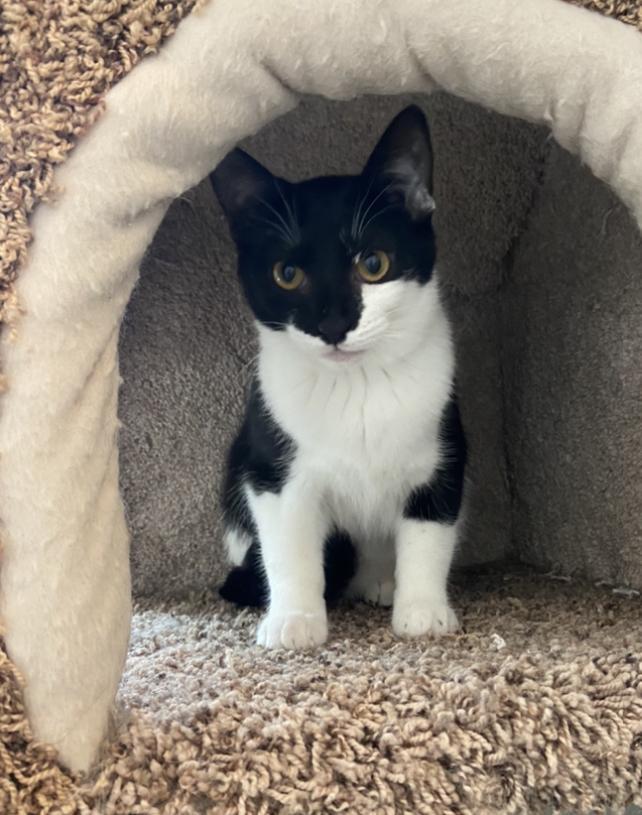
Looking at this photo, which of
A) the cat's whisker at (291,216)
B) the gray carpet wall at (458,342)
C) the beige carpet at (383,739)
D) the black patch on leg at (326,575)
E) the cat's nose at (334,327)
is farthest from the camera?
the gray carpet wall at (458,342)

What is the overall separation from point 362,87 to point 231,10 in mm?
188

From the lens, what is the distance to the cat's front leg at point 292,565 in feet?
3.89

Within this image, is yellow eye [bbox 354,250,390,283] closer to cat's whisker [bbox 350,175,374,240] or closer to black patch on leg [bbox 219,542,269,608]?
cat's whisker [bbox 350,175,374,240]

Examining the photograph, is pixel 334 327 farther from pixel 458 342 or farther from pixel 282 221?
pixel 458 342

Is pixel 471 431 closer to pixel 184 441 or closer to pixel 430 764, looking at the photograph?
pixel 184 441

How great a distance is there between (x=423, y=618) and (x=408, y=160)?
61 centimetres

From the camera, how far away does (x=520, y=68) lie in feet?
3.23

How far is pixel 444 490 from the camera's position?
132 centimetres

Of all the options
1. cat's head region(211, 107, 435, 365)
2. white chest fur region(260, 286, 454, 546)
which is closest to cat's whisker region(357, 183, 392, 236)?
cat's head region(211, 107, 435, 365)

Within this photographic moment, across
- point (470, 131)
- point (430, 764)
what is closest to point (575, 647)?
point (430, 764)

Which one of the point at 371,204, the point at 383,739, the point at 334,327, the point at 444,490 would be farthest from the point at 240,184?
the point at 383,739

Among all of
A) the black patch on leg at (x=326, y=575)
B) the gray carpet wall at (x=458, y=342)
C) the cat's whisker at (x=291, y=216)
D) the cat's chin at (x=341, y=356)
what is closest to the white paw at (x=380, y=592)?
the black patch on leg at (x=326, y=575)

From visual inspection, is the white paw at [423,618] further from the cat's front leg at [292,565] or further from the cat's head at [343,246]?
the cat's head at [343,246]

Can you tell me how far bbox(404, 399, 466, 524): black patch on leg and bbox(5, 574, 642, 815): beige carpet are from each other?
281mm
